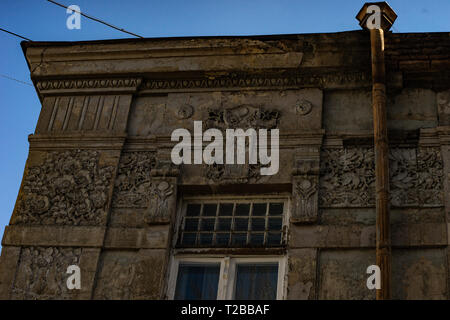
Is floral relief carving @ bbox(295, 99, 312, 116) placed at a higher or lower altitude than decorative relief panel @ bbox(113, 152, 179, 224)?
higher

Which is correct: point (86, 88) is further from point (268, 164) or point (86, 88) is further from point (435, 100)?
point (435, 100)

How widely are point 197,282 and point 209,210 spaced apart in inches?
36.6

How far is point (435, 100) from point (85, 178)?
4.20 m

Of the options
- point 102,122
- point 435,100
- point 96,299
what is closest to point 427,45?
point 435,100

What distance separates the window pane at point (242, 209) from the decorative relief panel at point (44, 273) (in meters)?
1.83

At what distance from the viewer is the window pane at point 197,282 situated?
898 cm

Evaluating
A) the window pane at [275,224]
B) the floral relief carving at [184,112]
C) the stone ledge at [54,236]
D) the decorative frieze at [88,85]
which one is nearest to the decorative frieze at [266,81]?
the decorative frieze at [88,85]

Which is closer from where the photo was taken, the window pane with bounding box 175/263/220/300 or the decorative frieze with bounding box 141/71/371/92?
the window pane with bounding box 175/263/220/300

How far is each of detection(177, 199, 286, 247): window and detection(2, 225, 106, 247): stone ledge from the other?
3.13 ft

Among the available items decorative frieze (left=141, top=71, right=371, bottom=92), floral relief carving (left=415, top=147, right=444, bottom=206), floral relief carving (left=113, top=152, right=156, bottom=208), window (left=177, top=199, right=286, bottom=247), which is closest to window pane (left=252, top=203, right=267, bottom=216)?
window (left=177, top=199, right=286, bottom=247)

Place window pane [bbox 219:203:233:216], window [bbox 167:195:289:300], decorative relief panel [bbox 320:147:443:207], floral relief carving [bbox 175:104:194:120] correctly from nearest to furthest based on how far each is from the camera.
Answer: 1. window [bbox 167:195:289:300]
2. decorative relief panel [bbox 320:147:443:207]
3. window pane [bbox 219:203:233:216]
4. floral relief carving [bbox 175:104:194:120]

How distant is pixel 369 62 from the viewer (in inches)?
393

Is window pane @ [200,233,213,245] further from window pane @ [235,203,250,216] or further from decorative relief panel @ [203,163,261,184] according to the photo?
decorative relief panel @ [203,163,261,184]

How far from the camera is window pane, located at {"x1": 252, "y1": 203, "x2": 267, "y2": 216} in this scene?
9477 millimetres
